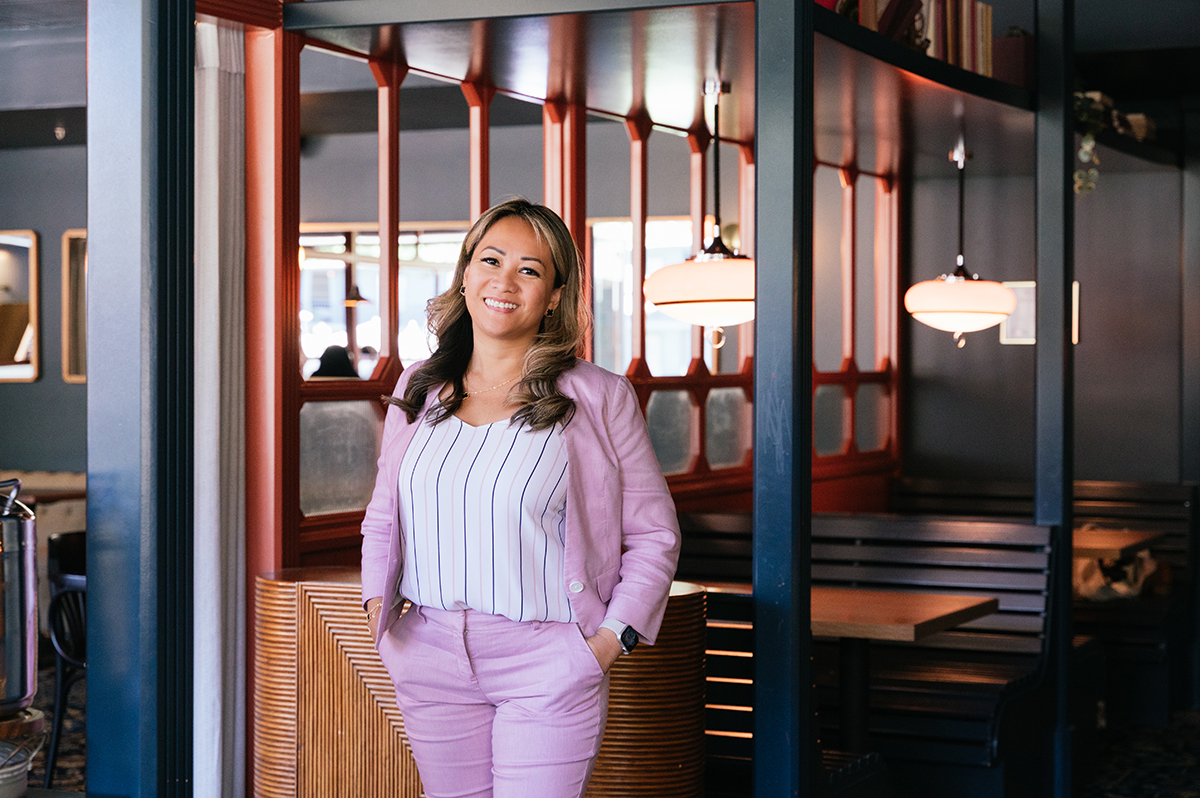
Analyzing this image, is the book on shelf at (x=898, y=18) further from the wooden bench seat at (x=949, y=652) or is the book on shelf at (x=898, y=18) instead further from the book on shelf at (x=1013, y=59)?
the wooden bench seat at (x=949, y=652)

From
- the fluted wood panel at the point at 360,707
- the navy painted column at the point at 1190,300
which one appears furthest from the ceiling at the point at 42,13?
the navy painted column at the point at 1190,300

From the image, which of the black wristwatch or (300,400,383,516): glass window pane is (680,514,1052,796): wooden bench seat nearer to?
the black wristwatch

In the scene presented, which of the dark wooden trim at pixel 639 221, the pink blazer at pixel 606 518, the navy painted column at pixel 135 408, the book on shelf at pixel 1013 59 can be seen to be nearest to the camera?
the navy painted column at pixel 135 408

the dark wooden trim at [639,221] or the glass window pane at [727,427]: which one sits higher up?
the dark wooden trim at [639,221]

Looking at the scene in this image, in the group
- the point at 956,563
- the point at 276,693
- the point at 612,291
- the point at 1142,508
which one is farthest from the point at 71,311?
the point at 1142,508

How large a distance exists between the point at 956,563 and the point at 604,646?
3426 millimetres

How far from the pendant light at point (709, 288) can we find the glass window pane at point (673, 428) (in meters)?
1.40

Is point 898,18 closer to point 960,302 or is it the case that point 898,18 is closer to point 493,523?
point 960,302

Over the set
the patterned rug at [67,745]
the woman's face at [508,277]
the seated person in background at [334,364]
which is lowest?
the patterned rug at [67,745]

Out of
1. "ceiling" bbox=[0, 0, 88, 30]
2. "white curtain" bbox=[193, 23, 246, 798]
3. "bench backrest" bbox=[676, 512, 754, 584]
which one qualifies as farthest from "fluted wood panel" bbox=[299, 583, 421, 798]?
"ceiling" bbox=[0, 0, 88, 30]

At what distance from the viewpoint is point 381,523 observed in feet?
8.90

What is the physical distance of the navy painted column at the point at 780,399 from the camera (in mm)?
3514

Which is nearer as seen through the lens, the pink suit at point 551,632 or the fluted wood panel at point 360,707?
the pink suit at point 551,632

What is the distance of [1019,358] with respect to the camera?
28.8 feet
